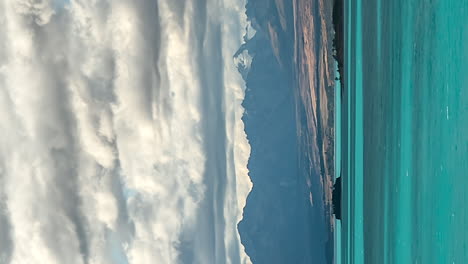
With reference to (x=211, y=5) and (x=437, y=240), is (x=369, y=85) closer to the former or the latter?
(x=211, y=5)

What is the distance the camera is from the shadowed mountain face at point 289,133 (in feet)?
42.3

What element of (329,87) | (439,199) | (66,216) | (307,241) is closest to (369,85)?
(329,87)

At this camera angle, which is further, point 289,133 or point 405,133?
point 289,133

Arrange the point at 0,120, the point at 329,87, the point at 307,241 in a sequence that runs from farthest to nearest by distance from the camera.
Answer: the point at 329,87 < the point at 307,241 < the point at 0,120

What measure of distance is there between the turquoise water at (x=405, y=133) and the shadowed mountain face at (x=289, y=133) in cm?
88

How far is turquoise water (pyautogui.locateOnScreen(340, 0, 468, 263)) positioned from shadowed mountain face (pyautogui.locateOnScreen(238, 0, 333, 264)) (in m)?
0.88

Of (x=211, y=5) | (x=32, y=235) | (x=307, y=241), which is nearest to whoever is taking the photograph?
(x=32, y=235)

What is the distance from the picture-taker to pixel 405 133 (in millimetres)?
9516

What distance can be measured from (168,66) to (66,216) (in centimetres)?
348

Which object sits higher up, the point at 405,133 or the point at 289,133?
the point at 289,133

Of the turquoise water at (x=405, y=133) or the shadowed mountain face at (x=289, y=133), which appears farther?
the shadowed mountain face at (x=289, y=133)

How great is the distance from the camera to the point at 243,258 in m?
11.9

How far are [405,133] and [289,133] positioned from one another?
5688 millimetres

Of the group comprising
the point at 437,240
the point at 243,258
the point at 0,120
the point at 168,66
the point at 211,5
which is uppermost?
the point at 211,5
